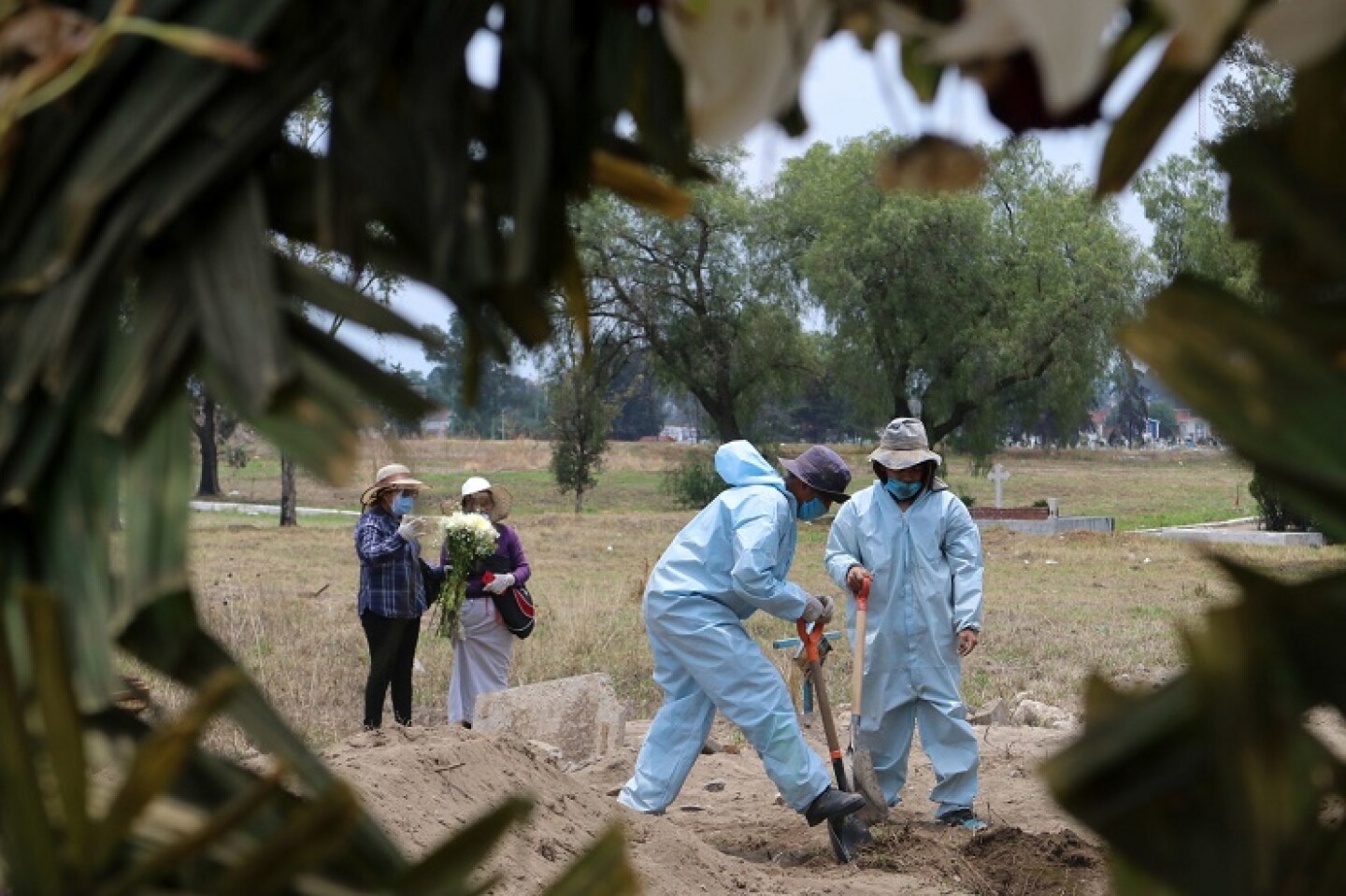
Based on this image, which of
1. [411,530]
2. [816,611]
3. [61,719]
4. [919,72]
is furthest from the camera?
[411,530]

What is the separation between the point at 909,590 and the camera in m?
8.93

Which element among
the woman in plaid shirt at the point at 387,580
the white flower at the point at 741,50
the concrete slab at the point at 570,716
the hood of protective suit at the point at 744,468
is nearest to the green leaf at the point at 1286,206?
the white flower at the point at 741,50

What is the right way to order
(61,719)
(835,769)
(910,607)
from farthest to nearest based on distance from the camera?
(910,607) → (835,769) → (61,719)

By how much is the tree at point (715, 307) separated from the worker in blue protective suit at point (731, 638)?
2700 cm

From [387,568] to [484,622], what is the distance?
73 cm

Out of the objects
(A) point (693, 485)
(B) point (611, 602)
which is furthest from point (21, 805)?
(A) point (693, 485)

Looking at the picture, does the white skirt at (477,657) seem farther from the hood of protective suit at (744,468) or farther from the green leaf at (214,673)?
Result: the green leaf at (214,673)

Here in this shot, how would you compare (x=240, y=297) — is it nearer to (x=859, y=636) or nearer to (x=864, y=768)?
(x=859, y=636)

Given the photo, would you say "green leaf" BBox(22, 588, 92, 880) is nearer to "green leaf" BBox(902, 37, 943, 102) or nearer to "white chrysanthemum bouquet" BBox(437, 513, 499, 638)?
"green leaf" BBox(902, 37, 943, 102)

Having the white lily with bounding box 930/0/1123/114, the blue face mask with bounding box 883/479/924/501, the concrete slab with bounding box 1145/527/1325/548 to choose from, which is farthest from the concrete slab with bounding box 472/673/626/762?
the concrete slab with bounding box 1145/527/1325/548

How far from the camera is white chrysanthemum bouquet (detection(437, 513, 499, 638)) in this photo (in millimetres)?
9711

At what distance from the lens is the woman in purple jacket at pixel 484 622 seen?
391 inches

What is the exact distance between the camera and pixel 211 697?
0.75 m

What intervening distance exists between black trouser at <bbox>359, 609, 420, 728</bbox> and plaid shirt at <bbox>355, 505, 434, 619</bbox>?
0.08 metres
